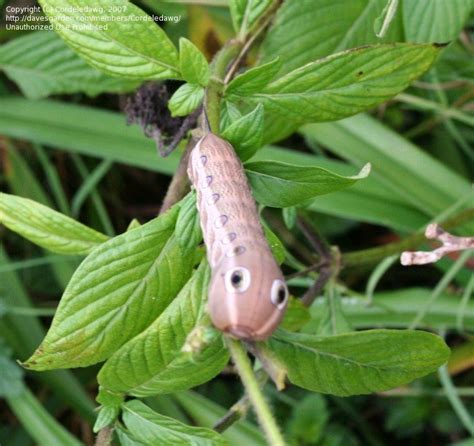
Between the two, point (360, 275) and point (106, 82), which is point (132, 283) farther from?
point (360, 275)

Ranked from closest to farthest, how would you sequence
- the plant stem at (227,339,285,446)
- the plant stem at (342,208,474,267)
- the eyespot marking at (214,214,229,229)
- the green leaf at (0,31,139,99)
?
the plant stem at (227,339,285,446), the eyespot marking at (214,214,229,229), the plant stem at (342,208,474,267), the green leaf at (0,31,139,99)

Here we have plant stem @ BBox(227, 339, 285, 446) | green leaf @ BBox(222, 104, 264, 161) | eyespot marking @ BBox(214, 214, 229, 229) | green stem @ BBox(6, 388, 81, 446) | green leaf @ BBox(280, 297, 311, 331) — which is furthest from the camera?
green stem @ BBox(6, 388, 81, 446)

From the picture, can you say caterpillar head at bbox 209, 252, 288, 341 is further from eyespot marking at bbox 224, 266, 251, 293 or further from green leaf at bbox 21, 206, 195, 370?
green leaf at bbox 21, 206, 195, 370

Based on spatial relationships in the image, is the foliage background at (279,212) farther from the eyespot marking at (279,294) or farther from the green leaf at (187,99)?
the eyespot marking at (279,294)

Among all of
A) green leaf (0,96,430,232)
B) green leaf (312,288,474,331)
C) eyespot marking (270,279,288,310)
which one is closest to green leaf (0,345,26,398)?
green leaf (0,96,430,232)

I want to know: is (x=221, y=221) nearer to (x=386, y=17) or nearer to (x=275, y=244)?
(x=275, y=244)

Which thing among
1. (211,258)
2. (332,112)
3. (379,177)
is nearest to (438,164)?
(379,177)

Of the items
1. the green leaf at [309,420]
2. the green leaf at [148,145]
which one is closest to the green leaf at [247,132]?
the green leaf at [148,145]
